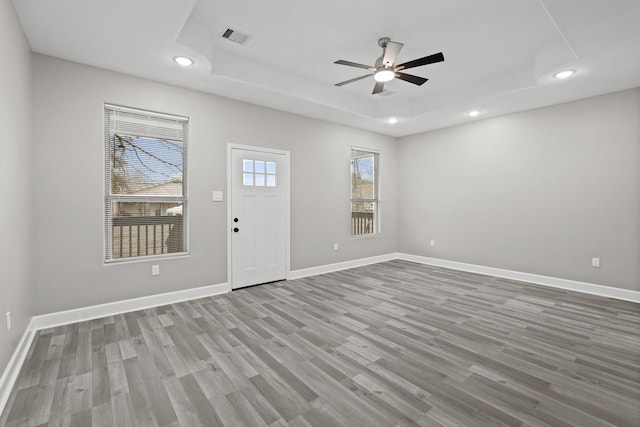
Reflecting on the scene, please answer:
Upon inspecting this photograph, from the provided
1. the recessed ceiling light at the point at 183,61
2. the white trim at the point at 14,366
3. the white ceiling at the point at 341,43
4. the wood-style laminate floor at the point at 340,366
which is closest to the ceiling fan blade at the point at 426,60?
the white ceiling at the point at 341,43

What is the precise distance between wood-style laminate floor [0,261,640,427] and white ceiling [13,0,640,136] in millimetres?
2799

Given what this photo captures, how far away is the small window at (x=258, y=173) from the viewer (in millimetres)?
4434

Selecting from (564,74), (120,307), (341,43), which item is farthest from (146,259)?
(564,74)

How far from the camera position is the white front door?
14.2 feet

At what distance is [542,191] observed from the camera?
465 centimetres

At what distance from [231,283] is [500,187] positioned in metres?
4.75

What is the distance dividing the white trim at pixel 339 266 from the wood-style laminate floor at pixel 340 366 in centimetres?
118

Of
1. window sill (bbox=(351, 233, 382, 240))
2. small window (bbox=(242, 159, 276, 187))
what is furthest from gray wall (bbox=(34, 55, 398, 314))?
window sill (bbox=(351, 233, 382, 240))

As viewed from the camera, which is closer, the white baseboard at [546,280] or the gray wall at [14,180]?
the gray wall at [14,180]

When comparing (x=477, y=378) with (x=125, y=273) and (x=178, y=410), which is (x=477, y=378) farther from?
(x=125, y=273)

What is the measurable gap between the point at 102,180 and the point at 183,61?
1611 millimetres

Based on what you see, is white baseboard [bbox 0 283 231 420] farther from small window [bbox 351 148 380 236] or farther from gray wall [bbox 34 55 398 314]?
small window [bbox 351 148 380 236]

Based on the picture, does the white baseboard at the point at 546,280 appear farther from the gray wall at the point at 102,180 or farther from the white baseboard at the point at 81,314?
the white baseboard at the point at 81,314

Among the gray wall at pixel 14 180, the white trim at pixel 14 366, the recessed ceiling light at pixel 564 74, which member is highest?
the recessed ceiling light at pixel 564 74
